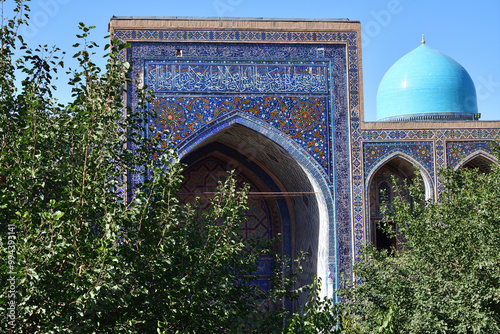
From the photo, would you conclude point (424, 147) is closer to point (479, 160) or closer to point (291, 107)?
point (479, 160)

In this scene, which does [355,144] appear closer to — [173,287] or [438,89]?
[438,89]

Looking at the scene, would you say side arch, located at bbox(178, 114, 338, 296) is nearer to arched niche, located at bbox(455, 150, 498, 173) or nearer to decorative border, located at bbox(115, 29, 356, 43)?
decorative border, located at bbox(115, 29, 356, 43)

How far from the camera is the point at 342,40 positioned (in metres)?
11.5

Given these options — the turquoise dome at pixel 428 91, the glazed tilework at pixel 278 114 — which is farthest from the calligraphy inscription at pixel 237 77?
the turquoise dome at pixel 428 91

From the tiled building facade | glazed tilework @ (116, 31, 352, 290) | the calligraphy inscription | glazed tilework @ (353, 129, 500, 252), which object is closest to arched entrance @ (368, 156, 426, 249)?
the tiled building facade

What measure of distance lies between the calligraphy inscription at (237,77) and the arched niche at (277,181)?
74 centimetres

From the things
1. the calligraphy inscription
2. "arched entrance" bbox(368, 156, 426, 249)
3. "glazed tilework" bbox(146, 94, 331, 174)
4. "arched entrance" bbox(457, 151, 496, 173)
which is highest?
the calligraphy inscription

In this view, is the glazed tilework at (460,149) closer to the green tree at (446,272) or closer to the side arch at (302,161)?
the side arch at (302,161)

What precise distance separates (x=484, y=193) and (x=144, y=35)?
260 inches

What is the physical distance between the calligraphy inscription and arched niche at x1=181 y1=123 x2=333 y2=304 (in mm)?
741

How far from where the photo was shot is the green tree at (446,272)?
607 cm

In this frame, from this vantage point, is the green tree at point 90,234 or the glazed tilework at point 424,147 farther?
the glazed tilework at point 424,147

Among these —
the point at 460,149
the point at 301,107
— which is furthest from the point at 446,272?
the point at 460,149

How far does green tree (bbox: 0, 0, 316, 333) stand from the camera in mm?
3383
